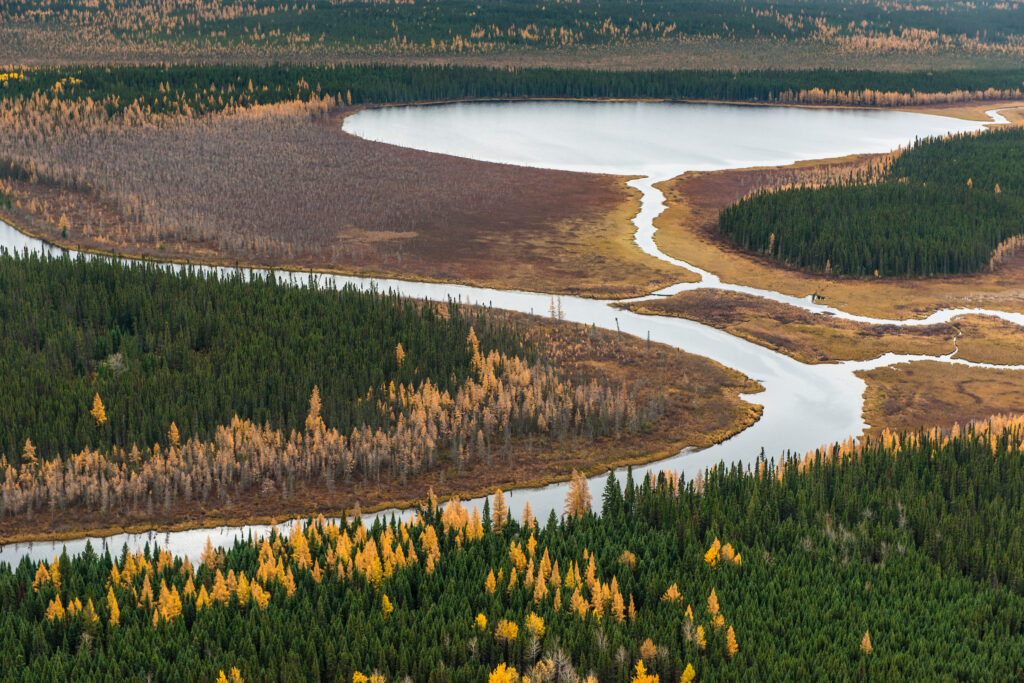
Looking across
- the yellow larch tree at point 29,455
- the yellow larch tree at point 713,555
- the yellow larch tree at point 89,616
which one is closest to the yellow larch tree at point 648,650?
the yellow larch tree at point 713,555

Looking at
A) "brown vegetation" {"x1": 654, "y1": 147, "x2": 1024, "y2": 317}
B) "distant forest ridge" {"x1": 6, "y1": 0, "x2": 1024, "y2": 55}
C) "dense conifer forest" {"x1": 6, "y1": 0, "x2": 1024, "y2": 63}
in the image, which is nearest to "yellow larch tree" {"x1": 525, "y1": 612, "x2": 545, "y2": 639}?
"brown vegetation" {"x1": 654, "y1": 147, "x2": 1024, "y2": 317}

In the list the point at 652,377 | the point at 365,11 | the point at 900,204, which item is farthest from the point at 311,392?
the point at 365,11

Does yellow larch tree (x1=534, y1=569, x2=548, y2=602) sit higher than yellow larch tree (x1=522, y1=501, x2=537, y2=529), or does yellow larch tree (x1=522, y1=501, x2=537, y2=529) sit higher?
yellow larch tree (x1=534, y1=569, x2=548, y2=602)

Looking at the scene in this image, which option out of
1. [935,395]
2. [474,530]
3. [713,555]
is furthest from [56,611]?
[935,395]

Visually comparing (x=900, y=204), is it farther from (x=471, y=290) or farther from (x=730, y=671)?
(x=730, y=671)

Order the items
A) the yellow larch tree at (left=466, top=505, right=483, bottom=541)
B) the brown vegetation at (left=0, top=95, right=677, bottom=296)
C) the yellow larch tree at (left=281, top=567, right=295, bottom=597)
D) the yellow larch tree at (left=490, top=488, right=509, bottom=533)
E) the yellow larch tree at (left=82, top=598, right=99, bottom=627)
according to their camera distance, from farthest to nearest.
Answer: the brown vegetation at (left=0, top=95, right=677, bottom=296)
the yellow larch tree at (left=490, top=488, right=509, bottom=533)
the yellow larch tree at (left=466, top=505, right=483, bottom=541)
the yellow larch tree at (left=281, top=567, right=295, bottom=597)
the yellow larch tree at (left=82, top=598, right=99, bottom=627)

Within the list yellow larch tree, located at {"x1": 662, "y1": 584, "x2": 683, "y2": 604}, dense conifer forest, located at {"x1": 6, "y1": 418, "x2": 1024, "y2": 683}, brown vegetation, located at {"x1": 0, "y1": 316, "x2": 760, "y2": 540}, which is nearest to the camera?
dense conifer forest, located at {"x1": 6, "y1": 418, "x2": 1024, "y2": 683}

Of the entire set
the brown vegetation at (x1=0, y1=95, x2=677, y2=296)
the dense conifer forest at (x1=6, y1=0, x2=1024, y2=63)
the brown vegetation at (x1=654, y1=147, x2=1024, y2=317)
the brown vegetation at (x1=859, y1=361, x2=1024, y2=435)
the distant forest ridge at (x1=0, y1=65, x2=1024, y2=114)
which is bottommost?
the brown vegetation at (x1=859, y1=361, x2=1024, y2=435)

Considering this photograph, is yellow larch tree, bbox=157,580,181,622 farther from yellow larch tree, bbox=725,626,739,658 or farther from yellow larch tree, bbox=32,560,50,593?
yellow larch tree, bbox=725,626,739,658
